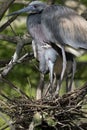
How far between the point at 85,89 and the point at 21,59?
315 mm

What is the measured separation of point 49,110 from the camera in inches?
89.1

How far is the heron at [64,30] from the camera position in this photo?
7.86 ft

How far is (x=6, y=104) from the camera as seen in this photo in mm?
2301

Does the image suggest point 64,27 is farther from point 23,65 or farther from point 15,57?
point 23,65

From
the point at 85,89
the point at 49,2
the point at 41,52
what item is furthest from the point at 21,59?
the point at 49,2

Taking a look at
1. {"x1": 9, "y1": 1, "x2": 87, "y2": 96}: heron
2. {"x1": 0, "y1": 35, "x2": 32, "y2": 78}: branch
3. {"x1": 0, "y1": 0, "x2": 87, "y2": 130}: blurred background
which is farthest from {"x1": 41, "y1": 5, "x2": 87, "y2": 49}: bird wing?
{"x1": 0, "y1": 0, "x2": 87, "y2": 130}: blurred background

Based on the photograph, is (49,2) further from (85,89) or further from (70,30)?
(85,89)

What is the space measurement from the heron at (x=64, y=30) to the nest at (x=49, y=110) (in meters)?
0.18

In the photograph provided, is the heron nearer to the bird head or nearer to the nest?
the bird head

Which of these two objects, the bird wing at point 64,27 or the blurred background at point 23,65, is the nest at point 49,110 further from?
the blurred background at point 23,65

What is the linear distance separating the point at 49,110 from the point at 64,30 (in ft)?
1.31

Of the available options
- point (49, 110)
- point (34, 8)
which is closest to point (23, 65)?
point (34, 8)

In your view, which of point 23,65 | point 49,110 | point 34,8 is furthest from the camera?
point 23,65

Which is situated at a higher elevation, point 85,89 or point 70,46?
point 70,46
